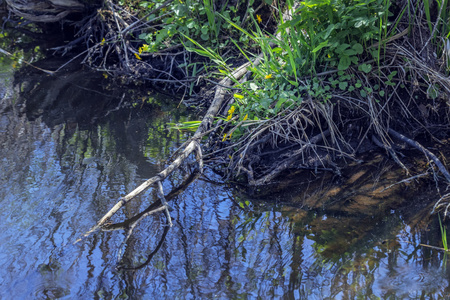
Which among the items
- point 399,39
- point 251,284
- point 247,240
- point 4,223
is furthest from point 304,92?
point 4,223

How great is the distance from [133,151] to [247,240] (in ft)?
4.46

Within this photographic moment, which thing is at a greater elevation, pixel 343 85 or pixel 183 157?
pixel 343 85

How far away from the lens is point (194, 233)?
243 centimetres

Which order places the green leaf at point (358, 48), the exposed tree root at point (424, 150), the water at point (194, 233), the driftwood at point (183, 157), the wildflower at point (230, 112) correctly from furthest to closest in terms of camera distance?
the wildflower at point (230, 112) → the green leaf at point (358, 48) → the exposed tree root at point (424, 150) → the driftwood at point (183, 157) → the water at point (194, 233)

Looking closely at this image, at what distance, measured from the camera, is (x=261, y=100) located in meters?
3.00

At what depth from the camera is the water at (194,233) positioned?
2.04 meters

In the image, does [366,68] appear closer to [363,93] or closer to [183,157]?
[363,93]

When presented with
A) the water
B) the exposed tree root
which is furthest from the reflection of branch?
the exposed tree root

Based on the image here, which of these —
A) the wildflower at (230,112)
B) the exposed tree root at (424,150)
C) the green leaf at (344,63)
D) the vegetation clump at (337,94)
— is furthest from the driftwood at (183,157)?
the exposed tree root at (424,150)

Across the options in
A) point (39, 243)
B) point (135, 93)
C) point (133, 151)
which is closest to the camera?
point (39, 243)

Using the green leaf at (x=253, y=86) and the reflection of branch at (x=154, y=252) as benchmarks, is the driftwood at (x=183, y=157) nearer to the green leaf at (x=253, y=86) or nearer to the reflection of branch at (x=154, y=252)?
the reflection of branch at (x=154, y=252)

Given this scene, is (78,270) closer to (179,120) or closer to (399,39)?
(179,120)

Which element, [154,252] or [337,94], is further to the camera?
[337,94]

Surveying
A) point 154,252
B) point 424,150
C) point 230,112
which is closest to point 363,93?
point 424,150
